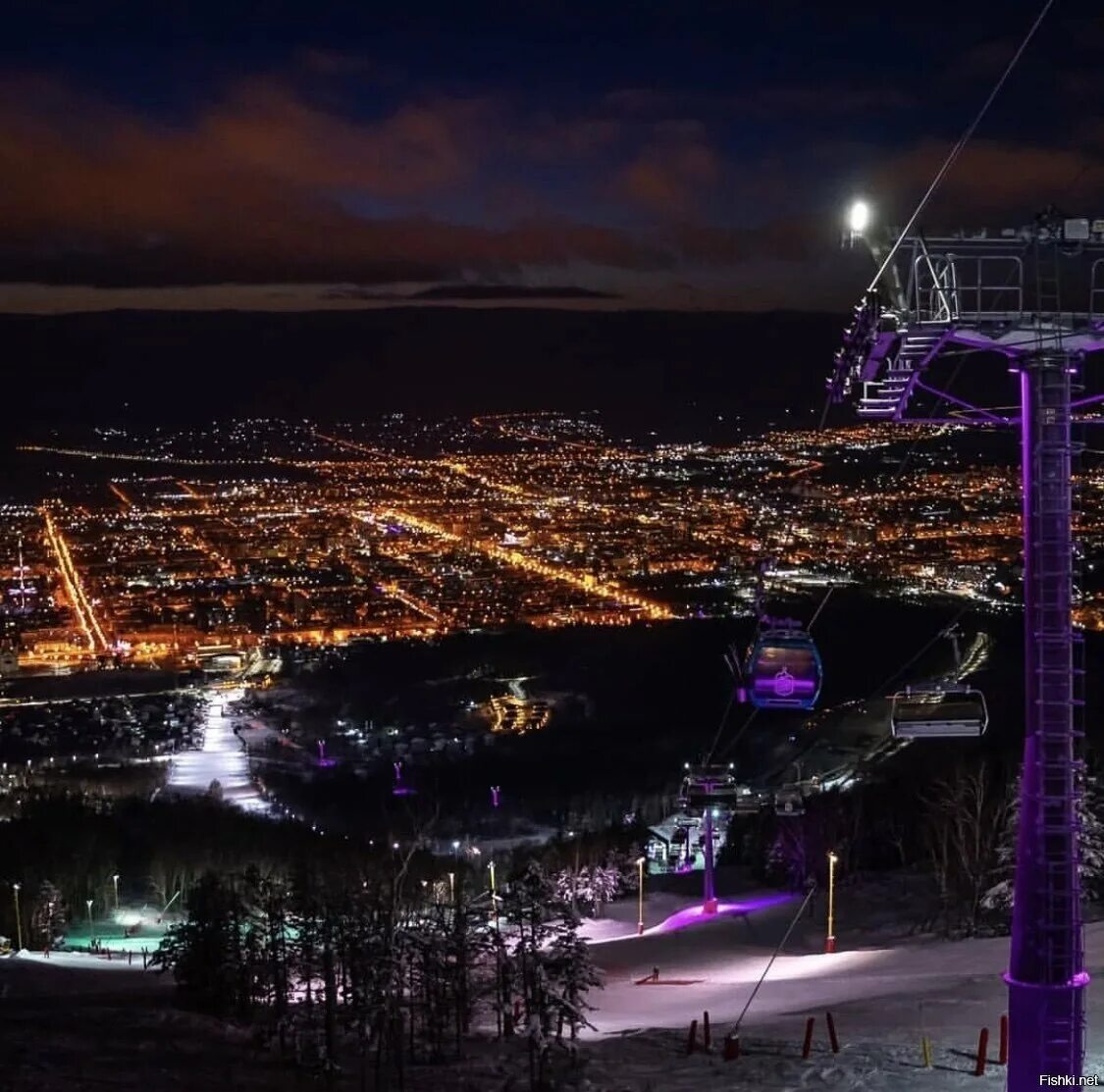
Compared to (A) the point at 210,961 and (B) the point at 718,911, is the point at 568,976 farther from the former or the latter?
(B) the point at 718,911

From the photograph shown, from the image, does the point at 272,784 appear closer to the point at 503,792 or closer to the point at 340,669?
the point at 503,792

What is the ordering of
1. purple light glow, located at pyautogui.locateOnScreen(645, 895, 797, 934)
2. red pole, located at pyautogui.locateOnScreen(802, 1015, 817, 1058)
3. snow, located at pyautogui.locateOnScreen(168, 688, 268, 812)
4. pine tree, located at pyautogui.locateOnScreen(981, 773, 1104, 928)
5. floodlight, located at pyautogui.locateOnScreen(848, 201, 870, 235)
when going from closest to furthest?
floodlight, located at pyautogui.locateOnScreen(848, 201, 870, 235)
red pole, located at pyautogui.locateOnScreen(802, 1015, 817, 1058)
pine tree, located at pyautogui.locateOnScreen(981, 773, 1104, 928)
purple light glow, located at pyautogui.locateOnScreen(645, 895, 797, 934)
snow, located at pyautogui.locateOnScreen(168, 688, 268, 812)

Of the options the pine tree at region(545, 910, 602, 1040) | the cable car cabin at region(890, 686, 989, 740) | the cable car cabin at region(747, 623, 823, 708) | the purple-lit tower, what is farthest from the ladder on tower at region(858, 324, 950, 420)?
the pine tree at region(545, 910, 602, 1040)

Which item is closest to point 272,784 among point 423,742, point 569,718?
point 423,742

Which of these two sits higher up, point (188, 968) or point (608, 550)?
point (608, 550)

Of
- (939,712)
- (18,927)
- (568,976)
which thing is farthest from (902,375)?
(18,927)

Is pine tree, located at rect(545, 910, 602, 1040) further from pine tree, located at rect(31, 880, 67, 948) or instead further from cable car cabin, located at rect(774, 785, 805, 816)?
pine tree, located at rect(31, 880, 67, 948)
